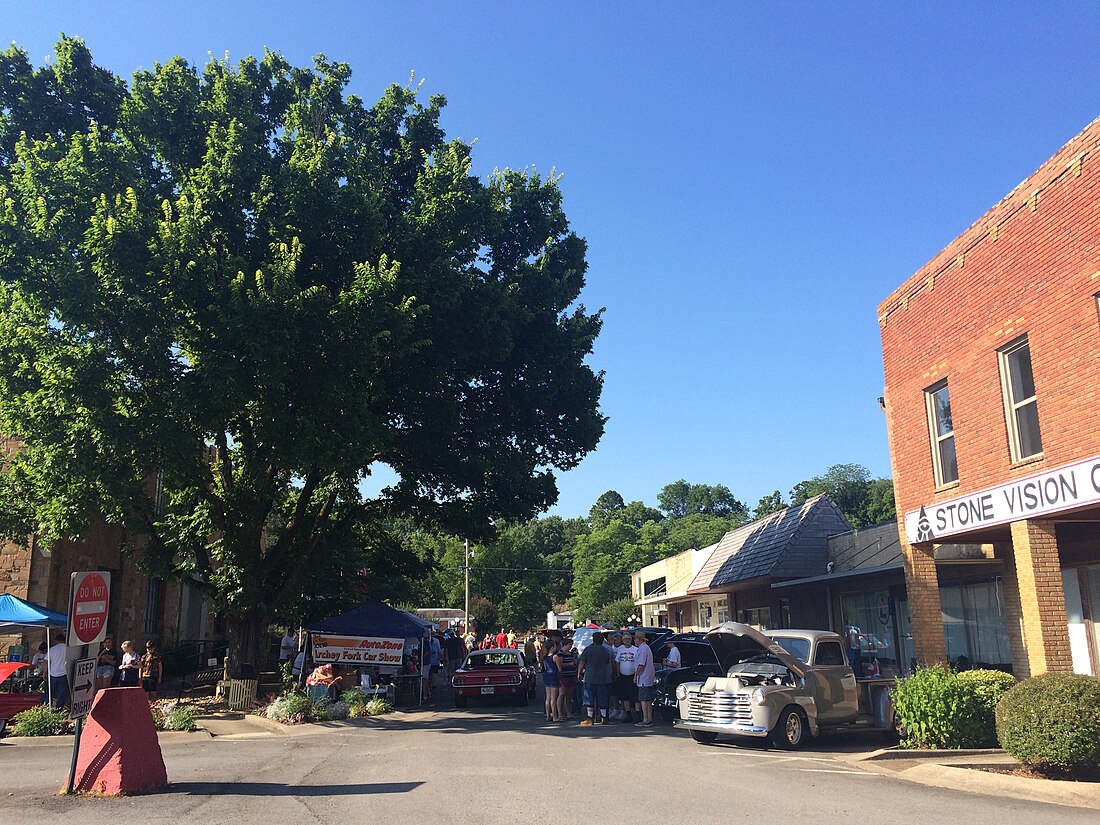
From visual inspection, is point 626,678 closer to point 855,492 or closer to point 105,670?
point 105,670

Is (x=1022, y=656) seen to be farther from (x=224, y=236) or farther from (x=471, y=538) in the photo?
(x=224, y=236)

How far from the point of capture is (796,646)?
14.3 m

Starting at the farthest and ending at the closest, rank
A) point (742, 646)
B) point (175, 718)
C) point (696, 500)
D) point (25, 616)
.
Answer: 1. point (696, 500)
2. point (25, 616)
3. point (175, 718)
4. point (742, 646)

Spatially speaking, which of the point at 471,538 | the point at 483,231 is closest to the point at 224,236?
the point at 483,231

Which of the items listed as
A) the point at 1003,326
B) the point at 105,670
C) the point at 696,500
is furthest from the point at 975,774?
the point at 696,500

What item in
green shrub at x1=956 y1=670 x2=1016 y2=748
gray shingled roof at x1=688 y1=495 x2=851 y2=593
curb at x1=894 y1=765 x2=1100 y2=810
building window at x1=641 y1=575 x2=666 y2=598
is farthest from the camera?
building window at x1=641 y1=575 x2=666 y2=598

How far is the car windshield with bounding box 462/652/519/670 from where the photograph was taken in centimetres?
2217

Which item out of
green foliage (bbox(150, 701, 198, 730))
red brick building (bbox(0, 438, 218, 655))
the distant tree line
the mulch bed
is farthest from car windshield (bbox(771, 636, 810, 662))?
the distant tree line

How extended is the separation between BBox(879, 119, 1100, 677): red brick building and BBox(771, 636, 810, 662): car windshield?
314 centimetres

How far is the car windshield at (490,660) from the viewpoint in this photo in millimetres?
22172

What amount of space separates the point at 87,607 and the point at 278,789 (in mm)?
2982

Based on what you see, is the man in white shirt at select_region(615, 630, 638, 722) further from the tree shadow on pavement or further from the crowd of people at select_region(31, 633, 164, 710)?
the crowd of people at select_region(31, 633, 164, 710)

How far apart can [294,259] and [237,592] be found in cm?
771

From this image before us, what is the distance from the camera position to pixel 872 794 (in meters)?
9.41
